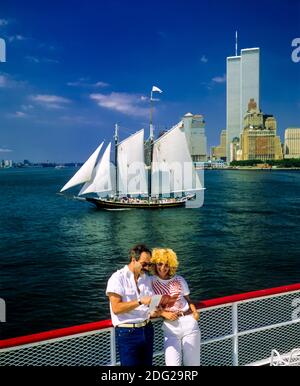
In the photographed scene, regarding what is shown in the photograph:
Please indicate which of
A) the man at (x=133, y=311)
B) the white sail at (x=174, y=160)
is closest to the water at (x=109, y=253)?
the white sail at (x=174, y=160)

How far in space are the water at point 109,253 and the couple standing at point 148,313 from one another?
1217cm

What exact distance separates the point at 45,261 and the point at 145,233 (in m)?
13.4

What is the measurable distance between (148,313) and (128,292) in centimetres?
27

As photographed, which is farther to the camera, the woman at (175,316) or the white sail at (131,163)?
the white sail at (131,163)

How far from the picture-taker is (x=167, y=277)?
379cm

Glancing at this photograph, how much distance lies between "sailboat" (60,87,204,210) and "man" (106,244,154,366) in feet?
160

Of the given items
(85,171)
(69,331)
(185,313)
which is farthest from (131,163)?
(69,331)

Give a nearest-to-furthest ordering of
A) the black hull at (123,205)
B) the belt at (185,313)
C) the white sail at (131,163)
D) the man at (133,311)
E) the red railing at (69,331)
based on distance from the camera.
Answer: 1. the red railing at (69,331)
2. the man at (133,311)
3. the belt at (185,313)
4. the white sail at (131,163)
5. the black hull at (123,205)

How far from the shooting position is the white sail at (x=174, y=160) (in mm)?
53375

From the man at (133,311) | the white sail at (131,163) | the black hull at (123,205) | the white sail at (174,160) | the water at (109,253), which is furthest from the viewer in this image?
the black hull at (123,205)

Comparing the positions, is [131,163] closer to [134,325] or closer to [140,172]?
[140,172]

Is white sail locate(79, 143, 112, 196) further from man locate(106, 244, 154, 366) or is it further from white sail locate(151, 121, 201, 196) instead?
man locate(106, 244, 154, 366)

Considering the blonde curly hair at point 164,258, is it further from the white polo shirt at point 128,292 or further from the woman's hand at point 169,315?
the woman's hand at point 169,315

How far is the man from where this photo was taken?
365 cm
